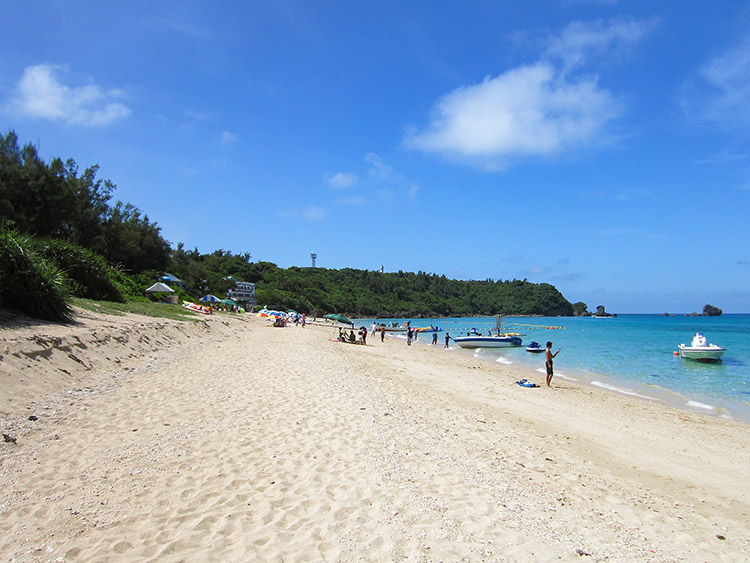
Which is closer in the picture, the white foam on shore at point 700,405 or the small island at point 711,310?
the white foam on shore at point 700,405

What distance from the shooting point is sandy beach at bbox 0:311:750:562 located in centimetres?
358

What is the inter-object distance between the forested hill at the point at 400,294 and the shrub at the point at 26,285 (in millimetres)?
78435

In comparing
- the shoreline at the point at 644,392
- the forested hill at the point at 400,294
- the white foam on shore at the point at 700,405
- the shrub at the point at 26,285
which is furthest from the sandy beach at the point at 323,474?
the forested hill at the point at 400,294

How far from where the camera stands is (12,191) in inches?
936

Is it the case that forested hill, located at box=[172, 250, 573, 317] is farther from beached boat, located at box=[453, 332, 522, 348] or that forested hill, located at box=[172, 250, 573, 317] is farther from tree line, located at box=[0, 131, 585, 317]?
beached boat, located at box=[453, 332, 522, 348]

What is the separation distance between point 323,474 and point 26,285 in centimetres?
1006

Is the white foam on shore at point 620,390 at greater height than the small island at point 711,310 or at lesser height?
lesser

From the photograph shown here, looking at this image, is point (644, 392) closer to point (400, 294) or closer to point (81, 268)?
point (81, 268)

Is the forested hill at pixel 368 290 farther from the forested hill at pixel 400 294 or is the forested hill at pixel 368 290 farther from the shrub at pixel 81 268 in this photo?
the shrub at pixel 81 268

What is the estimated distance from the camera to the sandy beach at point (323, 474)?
11.8 feet

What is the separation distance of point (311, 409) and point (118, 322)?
919 cm

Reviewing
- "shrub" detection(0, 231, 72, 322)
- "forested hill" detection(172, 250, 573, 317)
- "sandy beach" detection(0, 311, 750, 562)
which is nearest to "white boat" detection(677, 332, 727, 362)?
"sandy beach" detection(0, 311, 750, 562)

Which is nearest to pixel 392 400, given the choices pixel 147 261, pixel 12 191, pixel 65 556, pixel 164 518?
pixel 164 518

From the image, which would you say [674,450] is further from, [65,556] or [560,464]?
[65,556]
